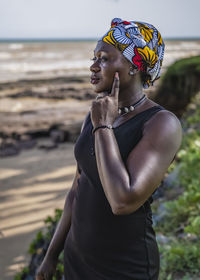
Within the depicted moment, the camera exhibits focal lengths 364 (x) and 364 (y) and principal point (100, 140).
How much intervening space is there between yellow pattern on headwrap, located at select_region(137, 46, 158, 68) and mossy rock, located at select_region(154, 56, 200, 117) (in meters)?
7.67

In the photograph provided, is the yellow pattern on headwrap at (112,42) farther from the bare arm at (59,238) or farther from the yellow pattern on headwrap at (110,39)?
the bare arm at (59,238)

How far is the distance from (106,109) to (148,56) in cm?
34

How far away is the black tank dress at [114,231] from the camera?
64.8 inches

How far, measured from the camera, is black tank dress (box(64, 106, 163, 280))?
1.65m

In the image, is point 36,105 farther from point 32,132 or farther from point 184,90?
point 184,90

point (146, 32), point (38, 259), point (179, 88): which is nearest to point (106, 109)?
point (146, 32)

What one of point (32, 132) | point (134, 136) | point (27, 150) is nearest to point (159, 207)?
point (134, 136)

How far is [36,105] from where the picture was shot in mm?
15859

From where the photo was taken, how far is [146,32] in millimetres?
1744

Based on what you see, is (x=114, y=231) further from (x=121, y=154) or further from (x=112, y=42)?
(x=112, y=42)

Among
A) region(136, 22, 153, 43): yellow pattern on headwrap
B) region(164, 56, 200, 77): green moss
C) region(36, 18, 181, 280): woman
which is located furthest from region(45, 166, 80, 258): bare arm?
region(164, 56, 200, 77): green moss

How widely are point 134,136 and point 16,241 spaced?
3.99 meters

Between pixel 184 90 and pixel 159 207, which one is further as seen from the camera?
pixel 184 90

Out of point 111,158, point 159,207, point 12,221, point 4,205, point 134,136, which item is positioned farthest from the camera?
point 4,205
